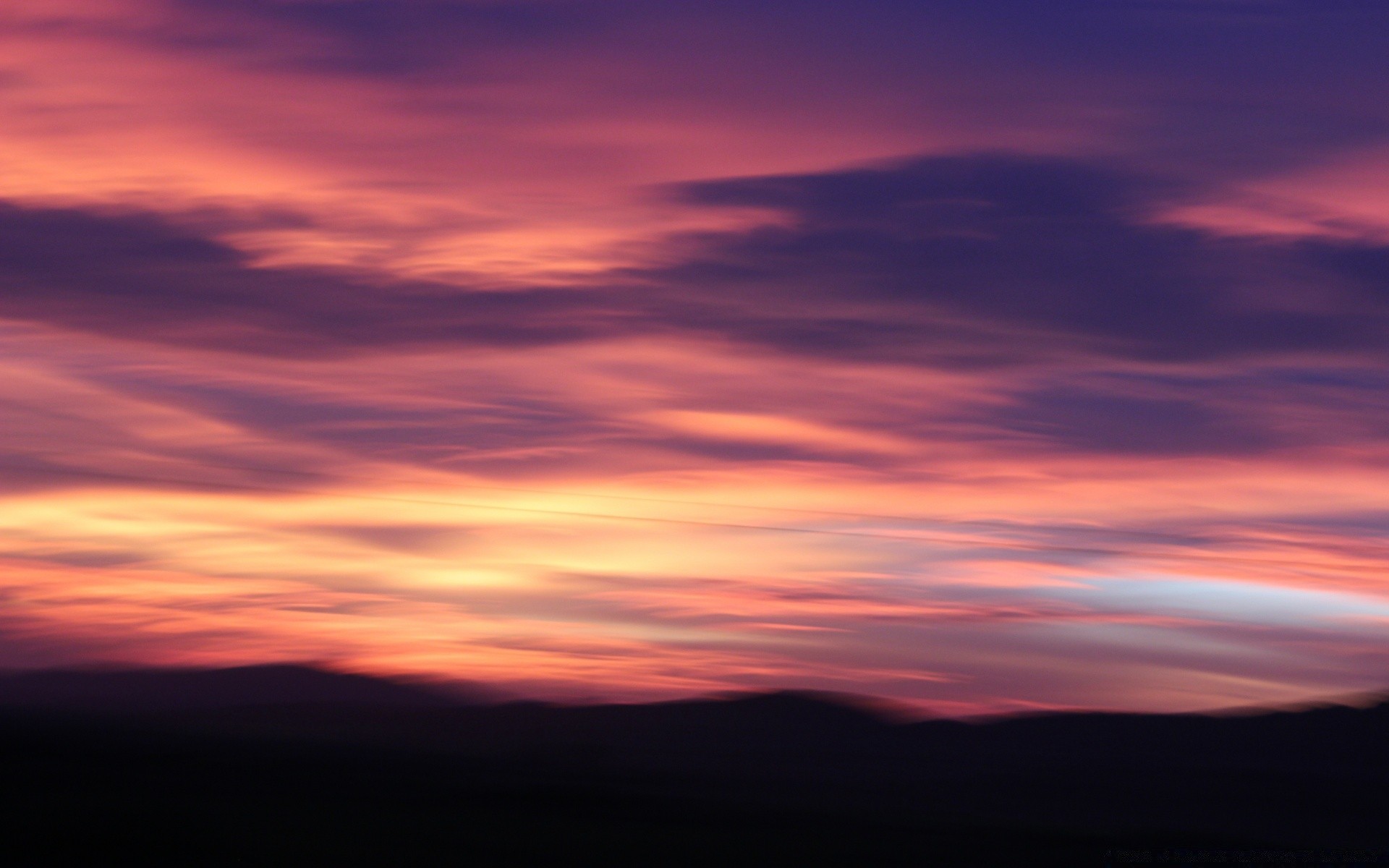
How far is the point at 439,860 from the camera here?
197375 mm

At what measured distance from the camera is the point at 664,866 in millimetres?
199750

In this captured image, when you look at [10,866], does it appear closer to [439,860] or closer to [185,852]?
[185,852]

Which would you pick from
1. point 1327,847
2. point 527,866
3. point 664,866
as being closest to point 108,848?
point 527,866

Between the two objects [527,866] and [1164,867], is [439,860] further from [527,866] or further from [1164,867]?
[1164,867]

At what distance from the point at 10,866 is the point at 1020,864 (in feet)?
347

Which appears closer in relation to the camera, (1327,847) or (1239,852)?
(1239,852)

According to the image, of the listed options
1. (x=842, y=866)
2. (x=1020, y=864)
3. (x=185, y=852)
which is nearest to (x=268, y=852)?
(x=185, y=852)

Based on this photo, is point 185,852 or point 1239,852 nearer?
point 1239,852

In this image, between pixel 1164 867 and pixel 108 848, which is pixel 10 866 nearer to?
pixel 108 848

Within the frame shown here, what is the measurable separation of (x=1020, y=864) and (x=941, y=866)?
9169mm

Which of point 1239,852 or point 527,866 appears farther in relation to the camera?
point 527,866

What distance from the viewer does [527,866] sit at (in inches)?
7849

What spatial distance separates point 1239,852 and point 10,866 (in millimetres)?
124485

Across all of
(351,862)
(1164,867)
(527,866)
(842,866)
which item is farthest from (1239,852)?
(351,862)
